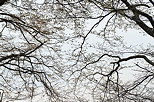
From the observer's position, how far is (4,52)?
6.83 m

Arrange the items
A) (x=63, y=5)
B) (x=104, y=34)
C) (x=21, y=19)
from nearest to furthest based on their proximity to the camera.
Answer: (x=63, y=5)
(x=21, y=19)
(x=104, y=34)

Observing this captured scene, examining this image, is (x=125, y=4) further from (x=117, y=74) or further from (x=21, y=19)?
(x=21, y=19)

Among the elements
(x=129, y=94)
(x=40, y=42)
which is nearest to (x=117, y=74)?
(x=129, y=94)

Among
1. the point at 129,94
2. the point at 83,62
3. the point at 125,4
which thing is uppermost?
the point at 125,4

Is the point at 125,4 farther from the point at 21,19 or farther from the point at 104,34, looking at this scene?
the point at 21,19

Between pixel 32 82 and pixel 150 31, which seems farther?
pixel 32 82

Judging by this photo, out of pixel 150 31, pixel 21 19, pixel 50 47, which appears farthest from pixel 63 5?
pixel 150 31

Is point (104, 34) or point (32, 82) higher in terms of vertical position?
point (104, 34)

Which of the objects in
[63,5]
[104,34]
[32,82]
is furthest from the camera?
[32,82]

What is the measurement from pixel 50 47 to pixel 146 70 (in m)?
2.69

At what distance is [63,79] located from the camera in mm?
7270

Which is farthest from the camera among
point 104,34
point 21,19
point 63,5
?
point 104,34

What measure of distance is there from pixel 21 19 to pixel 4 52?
4.08 feet

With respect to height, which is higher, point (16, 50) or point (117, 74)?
point (16, 50)
